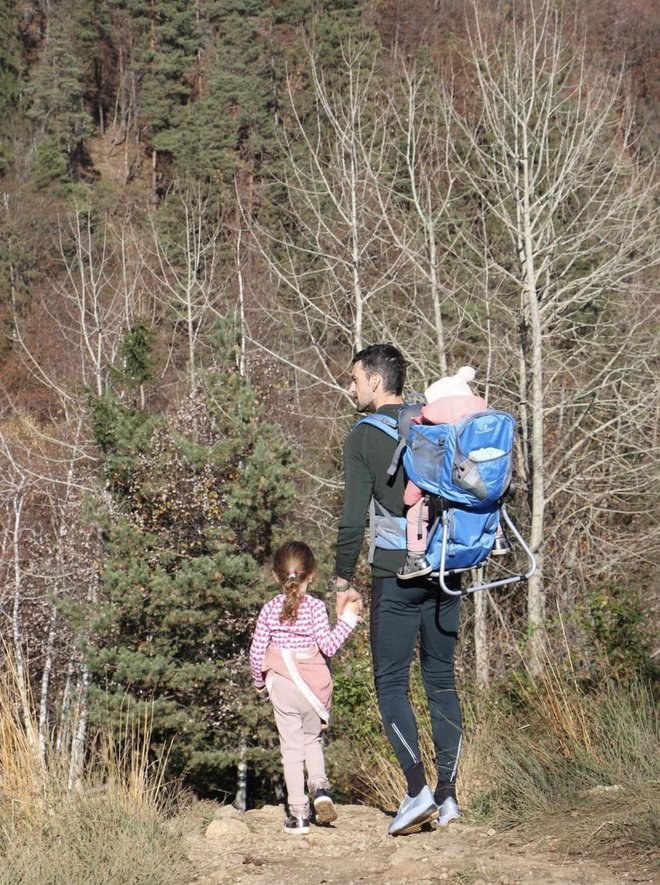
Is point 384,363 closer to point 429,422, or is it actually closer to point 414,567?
point 429,422

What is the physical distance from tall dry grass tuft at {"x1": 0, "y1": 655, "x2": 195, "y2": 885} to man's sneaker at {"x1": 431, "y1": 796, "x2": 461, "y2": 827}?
3.11 ft

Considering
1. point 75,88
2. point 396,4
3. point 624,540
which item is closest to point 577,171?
point 624,540

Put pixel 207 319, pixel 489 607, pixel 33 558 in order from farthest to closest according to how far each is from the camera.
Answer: pixel 207 319 < pixel 33 558 < pixel 489 607

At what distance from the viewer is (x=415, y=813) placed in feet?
12.4

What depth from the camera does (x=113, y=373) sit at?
68.1 ft

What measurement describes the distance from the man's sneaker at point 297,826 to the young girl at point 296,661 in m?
0.02

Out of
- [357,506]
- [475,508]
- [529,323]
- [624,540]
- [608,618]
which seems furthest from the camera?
[624,540]

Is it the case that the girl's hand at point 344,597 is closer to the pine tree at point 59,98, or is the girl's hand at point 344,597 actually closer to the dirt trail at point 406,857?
the dirt trail at point 406,857

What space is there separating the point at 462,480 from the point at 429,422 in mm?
309

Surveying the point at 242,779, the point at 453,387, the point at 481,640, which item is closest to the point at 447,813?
the point at 453,387

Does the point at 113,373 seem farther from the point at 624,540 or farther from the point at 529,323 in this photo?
the point at 624,540

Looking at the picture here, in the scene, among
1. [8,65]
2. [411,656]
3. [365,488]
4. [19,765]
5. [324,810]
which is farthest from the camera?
[8,65]

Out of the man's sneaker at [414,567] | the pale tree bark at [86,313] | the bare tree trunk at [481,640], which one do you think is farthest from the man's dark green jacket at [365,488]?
the pale tree bark at [86,313]

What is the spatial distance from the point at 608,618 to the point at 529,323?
938 centimetres
